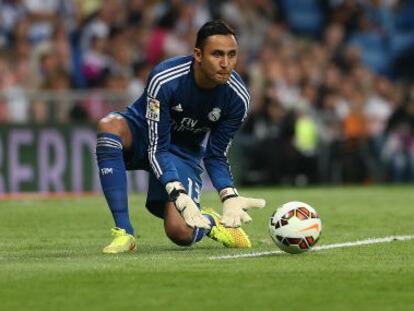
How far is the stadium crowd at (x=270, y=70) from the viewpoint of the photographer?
64.8 feet

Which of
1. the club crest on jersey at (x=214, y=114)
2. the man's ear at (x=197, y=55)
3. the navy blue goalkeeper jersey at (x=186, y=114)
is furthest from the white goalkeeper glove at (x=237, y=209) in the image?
the man's ear at (x=197, y=55)

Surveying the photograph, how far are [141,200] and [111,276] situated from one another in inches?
383

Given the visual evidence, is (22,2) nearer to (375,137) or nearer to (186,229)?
(375,137)

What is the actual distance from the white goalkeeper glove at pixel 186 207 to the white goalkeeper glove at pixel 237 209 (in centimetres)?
16

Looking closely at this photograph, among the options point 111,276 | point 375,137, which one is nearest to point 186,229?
point 111,276

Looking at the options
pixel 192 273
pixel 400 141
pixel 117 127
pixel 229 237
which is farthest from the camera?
pixel 400 141

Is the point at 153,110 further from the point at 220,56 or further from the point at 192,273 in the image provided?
the point at 192,273

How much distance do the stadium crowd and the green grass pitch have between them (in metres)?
6.88

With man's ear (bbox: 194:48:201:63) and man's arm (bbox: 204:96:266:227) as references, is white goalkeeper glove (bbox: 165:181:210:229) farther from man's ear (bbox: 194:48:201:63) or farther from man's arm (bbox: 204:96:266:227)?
man's ear (bbox: 194:48:201:63)

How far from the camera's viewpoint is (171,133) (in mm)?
10141

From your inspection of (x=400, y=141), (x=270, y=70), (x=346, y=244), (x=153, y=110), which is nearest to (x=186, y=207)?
(x=153, y=110)

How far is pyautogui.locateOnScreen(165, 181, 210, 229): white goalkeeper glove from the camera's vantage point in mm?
8977

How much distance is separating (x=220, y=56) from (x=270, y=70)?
13752 millimetres

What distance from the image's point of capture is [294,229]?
9.18 metres
